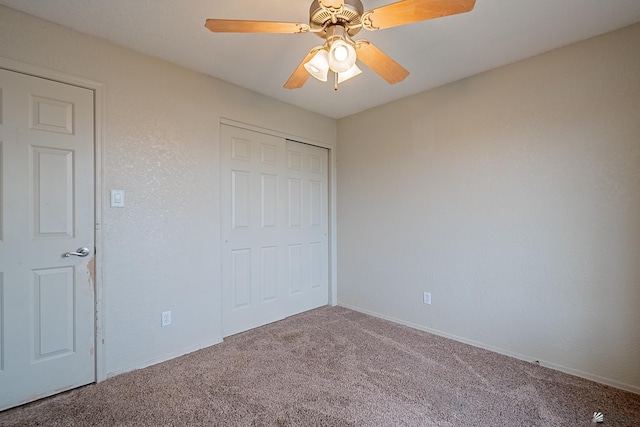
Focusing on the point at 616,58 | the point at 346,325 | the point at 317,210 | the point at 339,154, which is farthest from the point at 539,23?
the point at 346,325

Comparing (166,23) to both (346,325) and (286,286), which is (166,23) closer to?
(286,286)

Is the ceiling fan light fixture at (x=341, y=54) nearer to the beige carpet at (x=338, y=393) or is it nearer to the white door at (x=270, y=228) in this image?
the white door at (x=270, y=228)

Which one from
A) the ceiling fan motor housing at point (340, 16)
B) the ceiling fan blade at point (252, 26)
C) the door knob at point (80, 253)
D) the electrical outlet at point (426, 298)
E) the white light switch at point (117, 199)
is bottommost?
the electrical outlet at point (426, 298)

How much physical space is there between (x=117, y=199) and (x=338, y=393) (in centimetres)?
199

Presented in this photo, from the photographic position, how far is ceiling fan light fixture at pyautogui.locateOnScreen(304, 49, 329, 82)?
5.04ft

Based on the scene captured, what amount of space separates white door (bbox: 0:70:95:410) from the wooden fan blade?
1824 mm

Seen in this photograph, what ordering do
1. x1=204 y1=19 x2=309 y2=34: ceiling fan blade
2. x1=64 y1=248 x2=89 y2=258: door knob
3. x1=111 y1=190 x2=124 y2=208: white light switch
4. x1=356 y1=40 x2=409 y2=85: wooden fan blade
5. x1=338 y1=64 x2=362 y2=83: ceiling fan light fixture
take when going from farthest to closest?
x1=111 y1=190 x2=124 y2=208: white light switch, x1=64 y1=248 x2=89 y2=258: door knob, x1=338 y1=64 x2=362 y2=83: ceiling fan light fixture, x1=356 y1=40 x2=409 y2=85: wooden fan blade, x1=204 y1=19 x2=309 y2=34: ceiling fan blade

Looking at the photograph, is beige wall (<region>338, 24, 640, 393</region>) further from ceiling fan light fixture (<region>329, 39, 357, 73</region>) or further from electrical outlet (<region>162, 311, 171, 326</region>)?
electrical outlet (<region>162, 311, 171, 326</region>)

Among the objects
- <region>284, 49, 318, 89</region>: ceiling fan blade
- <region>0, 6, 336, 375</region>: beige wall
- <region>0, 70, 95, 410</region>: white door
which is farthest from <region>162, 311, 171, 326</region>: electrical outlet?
<region>284, 49, 318, 89</region>: ceiling fan blade

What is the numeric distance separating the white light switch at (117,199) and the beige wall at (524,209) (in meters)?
2.34

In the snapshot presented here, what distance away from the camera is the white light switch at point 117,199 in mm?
2041

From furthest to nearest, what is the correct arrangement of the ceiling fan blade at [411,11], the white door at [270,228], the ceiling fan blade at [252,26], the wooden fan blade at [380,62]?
1. the white door at [270,228]
2. the wooden fan blade at [380,62]
3. the ceiling fan blade at [252,26]
4. the ceiling fan blade at [411,11]

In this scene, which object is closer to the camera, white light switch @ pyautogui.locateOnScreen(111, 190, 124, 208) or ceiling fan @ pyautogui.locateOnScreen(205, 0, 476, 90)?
ceiling fan @ pyautogui.locateOnScreen(205, 0, 476, 90)

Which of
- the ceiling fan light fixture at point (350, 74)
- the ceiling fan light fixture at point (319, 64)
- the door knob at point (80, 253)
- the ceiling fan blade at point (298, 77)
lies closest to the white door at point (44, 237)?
the door knob at point (80, 253)
